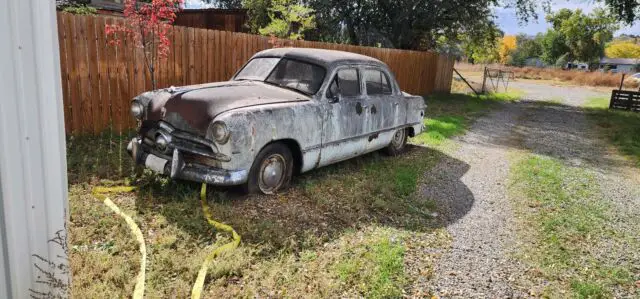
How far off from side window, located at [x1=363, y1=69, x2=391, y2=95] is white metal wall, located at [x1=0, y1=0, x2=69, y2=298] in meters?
4.84

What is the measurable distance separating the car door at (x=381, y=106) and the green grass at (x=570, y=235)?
2.08 metres

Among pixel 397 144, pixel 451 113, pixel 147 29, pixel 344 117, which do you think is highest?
pixel 147 29

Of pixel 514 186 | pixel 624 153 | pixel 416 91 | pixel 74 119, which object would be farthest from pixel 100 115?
pixel 416 91

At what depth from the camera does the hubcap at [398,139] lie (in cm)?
774

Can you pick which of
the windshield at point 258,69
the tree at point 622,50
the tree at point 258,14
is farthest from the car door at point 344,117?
the tree at point 622,50

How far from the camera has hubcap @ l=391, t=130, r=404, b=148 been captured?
25.4ft

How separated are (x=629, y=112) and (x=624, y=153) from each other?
10741 mm

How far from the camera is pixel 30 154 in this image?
2.10 m

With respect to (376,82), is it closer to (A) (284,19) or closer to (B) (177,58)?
(B) (177,58)

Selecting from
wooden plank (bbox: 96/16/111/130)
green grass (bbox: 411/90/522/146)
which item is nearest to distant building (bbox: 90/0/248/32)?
green grass (bbox: 411/90/522/146)

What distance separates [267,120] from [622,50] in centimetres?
10963

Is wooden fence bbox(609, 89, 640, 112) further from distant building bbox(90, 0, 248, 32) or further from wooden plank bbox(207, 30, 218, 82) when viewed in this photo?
wooden plank bbox(207, 30, 218, 82)

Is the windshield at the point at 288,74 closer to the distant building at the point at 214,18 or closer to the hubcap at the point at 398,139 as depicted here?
the hubcap at the point at 398,139

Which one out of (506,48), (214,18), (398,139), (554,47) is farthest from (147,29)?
(506,48)
